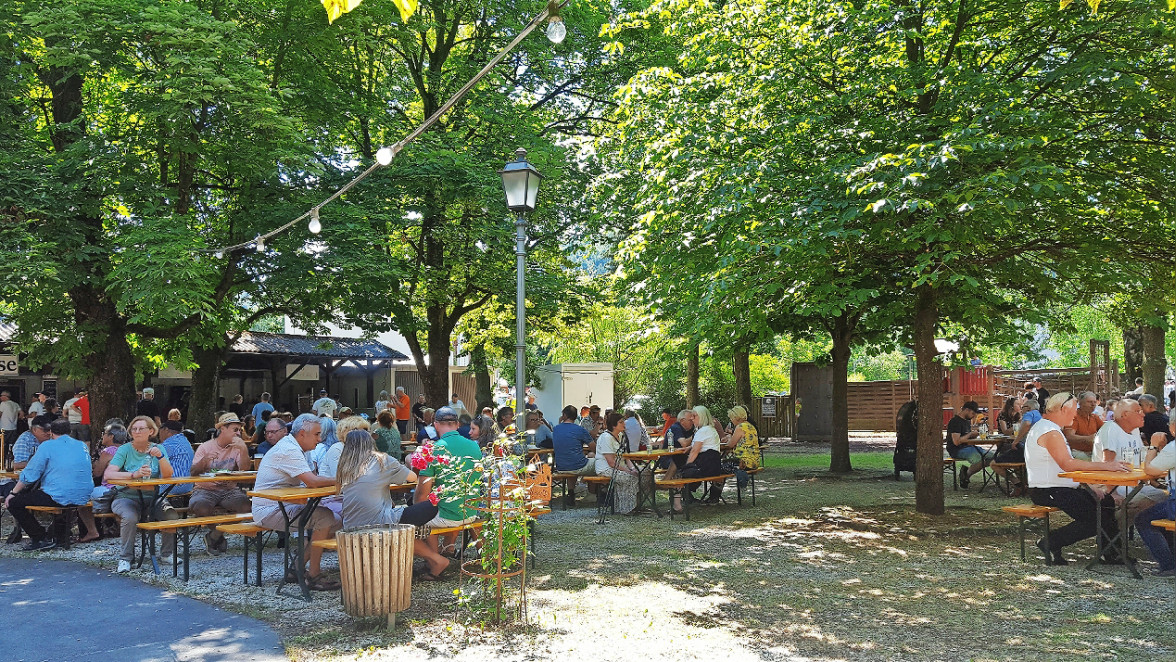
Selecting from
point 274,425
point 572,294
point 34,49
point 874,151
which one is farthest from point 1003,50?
point 34,49

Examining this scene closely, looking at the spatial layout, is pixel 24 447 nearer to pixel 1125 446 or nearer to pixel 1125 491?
pixel 1125 491

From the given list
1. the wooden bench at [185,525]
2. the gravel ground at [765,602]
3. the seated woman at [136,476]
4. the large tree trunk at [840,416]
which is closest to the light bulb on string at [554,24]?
the gravel ground at [765,602]

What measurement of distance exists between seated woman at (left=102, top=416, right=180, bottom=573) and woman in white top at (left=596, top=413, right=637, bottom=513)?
526cm

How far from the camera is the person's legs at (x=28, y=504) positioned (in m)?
9.02

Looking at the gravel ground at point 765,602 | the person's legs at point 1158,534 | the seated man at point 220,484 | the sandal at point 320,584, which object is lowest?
the gravel ground at point 765,602

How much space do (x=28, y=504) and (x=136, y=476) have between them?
151 cm

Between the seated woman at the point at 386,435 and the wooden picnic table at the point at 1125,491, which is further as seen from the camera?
the seated woman at the point at 386,435

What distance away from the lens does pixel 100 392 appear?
1391cm

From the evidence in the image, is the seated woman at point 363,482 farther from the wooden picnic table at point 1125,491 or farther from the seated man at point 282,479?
the wooden picnic table at point 1125,491

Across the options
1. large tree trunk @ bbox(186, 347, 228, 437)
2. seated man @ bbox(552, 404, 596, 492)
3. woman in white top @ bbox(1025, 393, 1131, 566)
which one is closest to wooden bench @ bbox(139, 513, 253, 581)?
seated man @ bbox(552, 404, 596, 492)

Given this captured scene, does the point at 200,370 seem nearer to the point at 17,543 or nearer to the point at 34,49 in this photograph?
the point at 34,49

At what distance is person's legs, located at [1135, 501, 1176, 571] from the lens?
7.31 meters

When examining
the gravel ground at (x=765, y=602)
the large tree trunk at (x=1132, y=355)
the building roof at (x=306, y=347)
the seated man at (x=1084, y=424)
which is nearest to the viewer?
the gravel ground at (x=765, y=602)

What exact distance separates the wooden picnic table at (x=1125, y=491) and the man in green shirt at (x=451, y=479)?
5.03 meters
